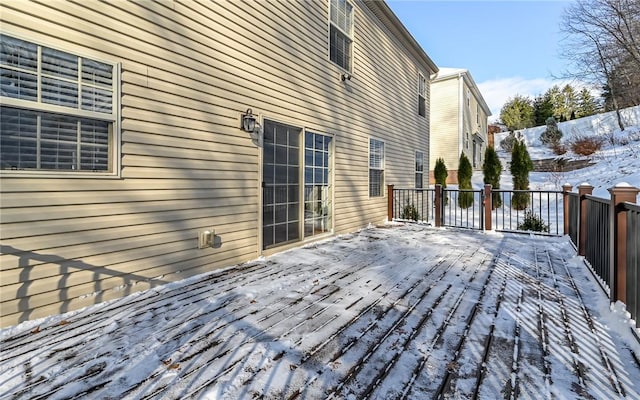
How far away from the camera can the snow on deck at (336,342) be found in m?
1.54

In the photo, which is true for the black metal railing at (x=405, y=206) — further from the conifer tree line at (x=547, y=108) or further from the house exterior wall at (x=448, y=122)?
the conifer tree line at (x=547, y=108)

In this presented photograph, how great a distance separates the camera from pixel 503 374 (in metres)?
1.63

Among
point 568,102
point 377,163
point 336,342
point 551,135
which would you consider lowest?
point 336,342

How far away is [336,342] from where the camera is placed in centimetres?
196

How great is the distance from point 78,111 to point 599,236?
15.5 feet

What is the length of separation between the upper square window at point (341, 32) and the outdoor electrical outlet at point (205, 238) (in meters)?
3.90

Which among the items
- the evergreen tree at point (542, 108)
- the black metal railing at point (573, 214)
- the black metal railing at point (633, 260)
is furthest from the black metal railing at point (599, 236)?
the evergreen tree at point (542, 108)

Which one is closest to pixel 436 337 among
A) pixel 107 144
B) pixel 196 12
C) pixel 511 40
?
pixel 107 144

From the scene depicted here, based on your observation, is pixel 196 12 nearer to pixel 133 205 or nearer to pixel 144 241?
pixel 133 205

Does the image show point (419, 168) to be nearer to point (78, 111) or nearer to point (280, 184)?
point (280, 184)

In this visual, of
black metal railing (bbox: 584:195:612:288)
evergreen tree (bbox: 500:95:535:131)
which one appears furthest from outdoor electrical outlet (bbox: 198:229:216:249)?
evergreen tree (bbox: 500:95:535:131)

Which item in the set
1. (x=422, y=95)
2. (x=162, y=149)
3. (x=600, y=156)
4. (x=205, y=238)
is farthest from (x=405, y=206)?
(x=600, y=156)

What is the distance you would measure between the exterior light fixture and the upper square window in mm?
2552

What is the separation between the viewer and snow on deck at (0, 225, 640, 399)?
5.04 ft
